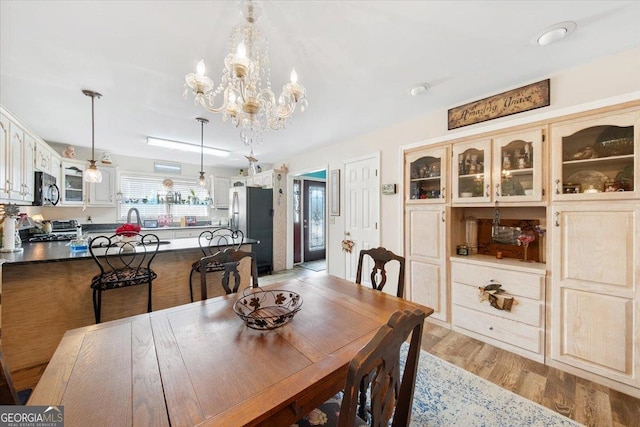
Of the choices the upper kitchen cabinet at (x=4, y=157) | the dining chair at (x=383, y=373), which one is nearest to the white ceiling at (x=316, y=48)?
the upper kitchen cabinet at (x=4, y=157)

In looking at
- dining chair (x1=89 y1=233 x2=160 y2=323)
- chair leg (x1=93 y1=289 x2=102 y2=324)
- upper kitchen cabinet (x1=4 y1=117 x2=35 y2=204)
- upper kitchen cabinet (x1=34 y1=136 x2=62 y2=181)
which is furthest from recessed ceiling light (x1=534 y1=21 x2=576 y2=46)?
upper kitchen cabinet (x1=34 y1=136 x2=62 y2=181)

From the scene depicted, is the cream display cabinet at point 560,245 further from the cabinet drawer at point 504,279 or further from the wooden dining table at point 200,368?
the wooden dining table at point 200,368

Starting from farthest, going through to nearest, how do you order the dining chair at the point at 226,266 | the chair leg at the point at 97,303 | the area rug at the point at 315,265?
the area rug at the point at 315,265, the chair leg at the point at 97,303, the dining chair at the point at 226,266

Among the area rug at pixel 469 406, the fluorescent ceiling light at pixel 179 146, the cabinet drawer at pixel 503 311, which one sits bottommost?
the area rug at pixel 469 406

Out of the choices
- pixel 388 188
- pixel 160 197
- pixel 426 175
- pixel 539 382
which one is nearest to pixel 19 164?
pixel 160 197

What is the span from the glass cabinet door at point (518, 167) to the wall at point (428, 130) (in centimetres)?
17

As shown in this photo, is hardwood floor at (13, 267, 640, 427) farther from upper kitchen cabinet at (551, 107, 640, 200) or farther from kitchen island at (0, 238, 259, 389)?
upper kitchen cabinet at (551, 107, 640, 200)

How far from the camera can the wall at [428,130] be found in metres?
1.88

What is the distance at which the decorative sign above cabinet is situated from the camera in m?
2.21

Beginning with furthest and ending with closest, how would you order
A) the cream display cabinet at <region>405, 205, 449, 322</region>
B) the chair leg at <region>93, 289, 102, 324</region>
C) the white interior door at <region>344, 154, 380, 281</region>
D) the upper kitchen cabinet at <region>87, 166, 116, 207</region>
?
the upper kitchen cabinet at <region>87, 166, 116, 207</region>
the white interior door at <region>344, 154, 380, 281</region>
the cream display cabinet at <region>405, 205, 449, 322</region>
the chair leg at <region>93, 289, 102, 324</region>

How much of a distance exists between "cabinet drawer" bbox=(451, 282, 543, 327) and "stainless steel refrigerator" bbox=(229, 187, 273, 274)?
357cm

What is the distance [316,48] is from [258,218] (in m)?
3.78

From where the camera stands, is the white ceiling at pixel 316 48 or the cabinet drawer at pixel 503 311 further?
the cabinet drawer at pixel 503 311

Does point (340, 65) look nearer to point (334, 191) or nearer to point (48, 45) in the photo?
point (48, 45)
